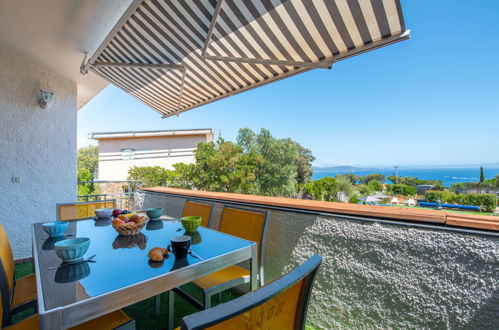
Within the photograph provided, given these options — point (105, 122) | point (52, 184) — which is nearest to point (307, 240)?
point (52, 184)

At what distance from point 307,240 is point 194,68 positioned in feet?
8.04

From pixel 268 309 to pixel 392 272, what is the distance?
1.28m

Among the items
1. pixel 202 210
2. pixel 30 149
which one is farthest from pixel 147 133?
pixel 202 210

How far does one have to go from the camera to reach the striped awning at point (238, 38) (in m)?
1.82

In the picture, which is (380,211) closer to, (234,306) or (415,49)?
(234,306)

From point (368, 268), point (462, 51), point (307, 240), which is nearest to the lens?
point (368, 268)

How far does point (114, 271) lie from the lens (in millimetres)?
1129

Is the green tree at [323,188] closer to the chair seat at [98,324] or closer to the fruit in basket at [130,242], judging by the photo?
the fruit in basket at [130,242]

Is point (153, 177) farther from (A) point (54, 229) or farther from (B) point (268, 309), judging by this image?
(B) point (268, 309)

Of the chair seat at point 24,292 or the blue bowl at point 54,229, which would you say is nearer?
the chair seat at point 24,292

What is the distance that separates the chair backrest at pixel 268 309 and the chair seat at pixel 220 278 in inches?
41.0

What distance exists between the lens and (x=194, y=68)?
307 cm

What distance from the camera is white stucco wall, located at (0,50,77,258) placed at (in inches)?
143

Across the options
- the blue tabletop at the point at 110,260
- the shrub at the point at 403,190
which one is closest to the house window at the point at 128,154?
the blue tabletop at the point at 110,260
